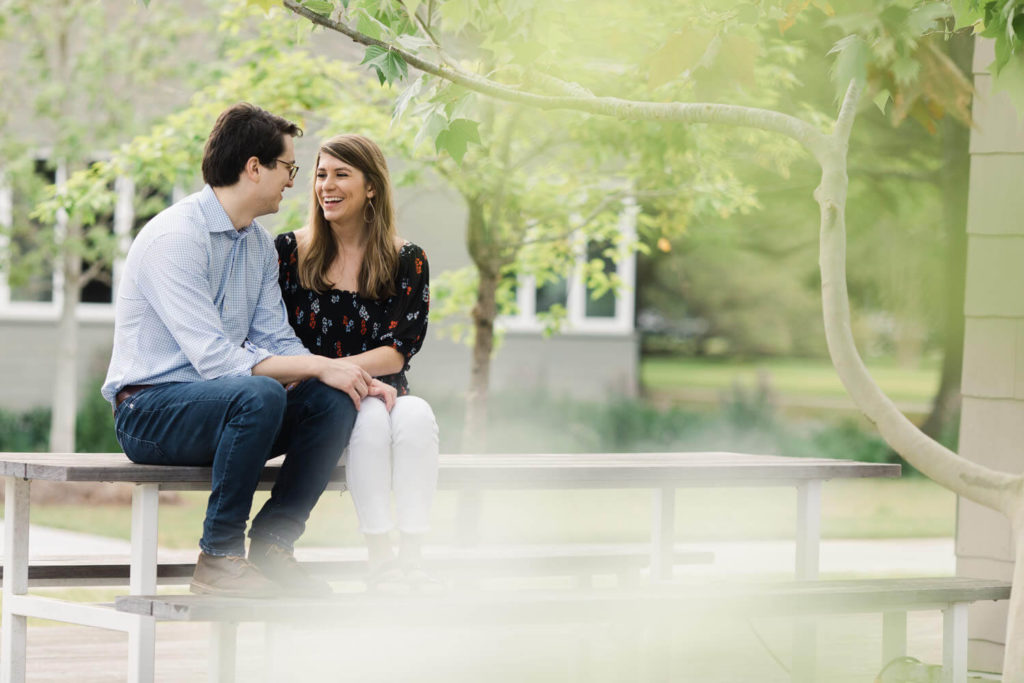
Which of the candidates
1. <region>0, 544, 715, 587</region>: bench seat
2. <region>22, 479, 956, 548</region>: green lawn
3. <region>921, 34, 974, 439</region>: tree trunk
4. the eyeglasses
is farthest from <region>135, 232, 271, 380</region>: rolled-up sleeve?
<region>921, 34, 974, 439</region>: tree trunk

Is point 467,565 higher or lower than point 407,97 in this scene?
lower

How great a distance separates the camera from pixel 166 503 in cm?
1320

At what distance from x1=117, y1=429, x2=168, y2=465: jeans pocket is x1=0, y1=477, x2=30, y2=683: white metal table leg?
38 cm

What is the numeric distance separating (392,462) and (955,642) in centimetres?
202

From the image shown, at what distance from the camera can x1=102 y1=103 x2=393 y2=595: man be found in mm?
3969

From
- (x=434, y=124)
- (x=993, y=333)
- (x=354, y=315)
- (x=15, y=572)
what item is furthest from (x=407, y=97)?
(x=993, y=333)

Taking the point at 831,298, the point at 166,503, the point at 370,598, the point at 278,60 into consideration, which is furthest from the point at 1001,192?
the point at 166,503

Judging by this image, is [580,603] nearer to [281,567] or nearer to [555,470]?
[555,470]

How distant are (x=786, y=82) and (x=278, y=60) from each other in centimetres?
322

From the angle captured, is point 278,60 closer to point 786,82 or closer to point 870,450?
point 786,82

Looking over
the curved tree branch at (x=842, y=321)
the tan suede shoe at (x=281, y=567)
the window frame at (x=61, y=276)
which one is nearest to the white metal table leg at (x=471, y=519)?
the tan suede shoe at (x=281, y=567)

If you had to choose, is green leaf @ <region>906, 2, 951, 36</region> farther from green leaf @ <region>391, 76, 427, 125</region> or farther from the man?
the man

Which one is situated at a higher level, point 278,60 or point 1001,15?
point 278,60

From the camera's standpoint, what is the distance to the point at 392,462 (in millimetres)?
4266
